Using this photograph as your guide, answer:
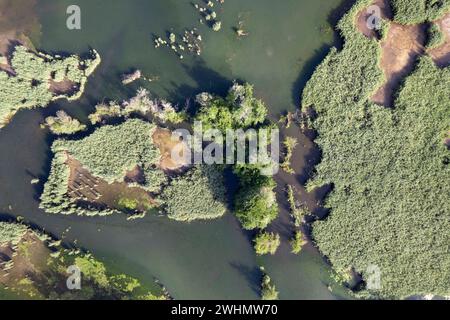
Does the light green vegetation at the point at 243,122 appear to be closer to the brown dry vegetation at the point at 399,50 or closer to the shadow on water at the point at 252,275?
the shadow on water at the point at 252,275

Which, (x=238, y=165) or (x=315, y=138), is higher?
(x=315, y=138)

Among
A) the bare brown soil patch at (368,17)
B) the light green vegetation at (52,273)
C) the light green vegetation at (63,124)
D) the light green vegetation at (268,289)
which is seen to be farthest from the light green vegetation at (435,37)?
the light green vegetation at (52,273)

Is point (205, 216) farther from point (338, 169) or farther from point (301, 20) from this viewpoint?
point (301, 20)

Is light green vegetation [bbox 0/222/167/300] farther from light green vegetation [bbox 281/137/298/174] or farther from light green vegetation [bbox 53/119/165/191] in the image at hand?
light green vegetation [bbox 281/137/298/174]

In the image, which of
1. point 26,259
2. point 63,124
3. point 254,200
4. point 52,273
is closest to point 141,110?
point 63,124

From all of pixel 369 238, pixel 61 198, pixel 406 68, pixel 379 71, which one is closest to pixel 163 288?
pixel 61 198
